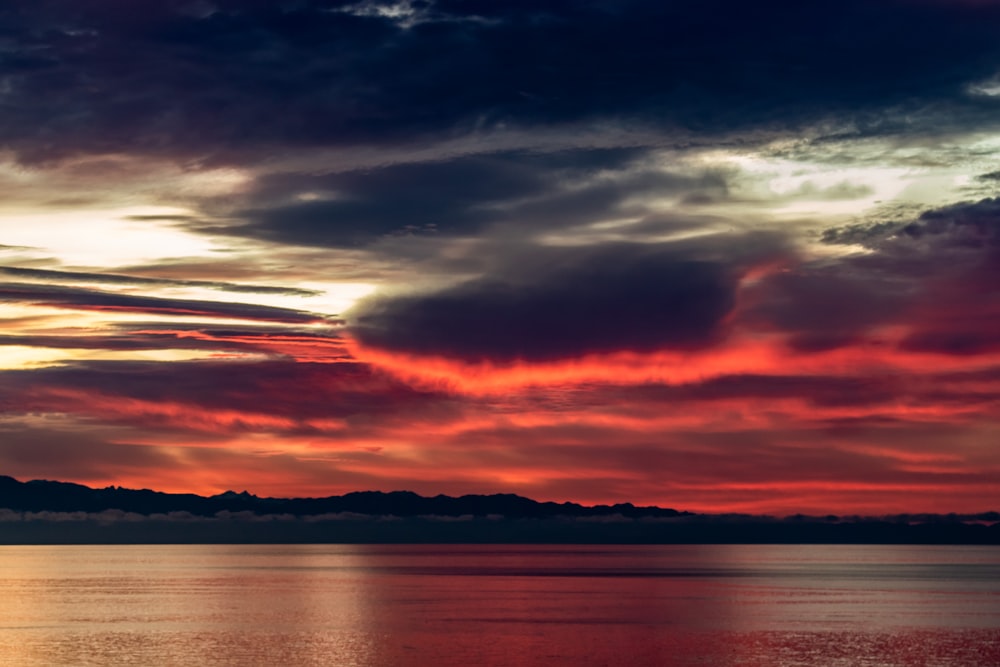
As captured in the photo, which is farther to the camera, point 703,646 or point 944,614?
point 944,614

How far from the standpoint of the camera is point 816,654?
324ft

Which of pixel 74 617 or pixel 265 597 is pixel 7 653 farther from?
pixel 265 597

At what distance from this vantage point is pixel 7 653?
101 metres

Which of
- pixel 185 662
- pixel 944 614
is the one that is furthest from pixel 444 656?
pixel 944 614

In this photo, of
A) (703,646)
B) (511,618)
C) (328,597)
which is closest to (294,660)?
(703,646)

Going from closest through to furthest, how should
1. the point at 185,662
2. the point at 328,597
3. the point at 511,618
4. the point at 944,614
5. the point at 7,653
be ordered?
the point at 185,662, the point at 7,653, the point at 511,618, the point at 944,614, the point at 328,597

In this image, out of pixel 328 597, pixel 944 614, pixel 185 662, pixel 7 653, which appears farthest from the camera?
pixel 328 597

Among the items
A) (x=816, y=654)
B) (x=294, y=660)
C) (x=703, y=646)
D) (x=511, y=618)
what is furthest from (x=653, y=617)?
(x=294, y=660)

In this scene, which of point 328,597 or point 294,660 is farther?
point 328,597

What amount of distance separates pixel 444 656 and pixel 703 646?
77.2 ft

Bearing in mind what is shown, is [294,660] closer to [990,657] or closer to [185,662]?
[185,662]

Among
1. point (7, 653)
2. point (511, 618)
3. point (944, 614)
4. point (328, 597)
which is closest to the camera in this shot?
point (7, 653)

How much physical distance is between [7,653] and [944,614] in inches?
4048

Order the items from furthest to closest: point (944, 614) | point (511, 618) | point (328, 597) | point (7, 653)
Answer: point (328, 597) < point (944, 614) < point (511, 618) < point (7, 653)
